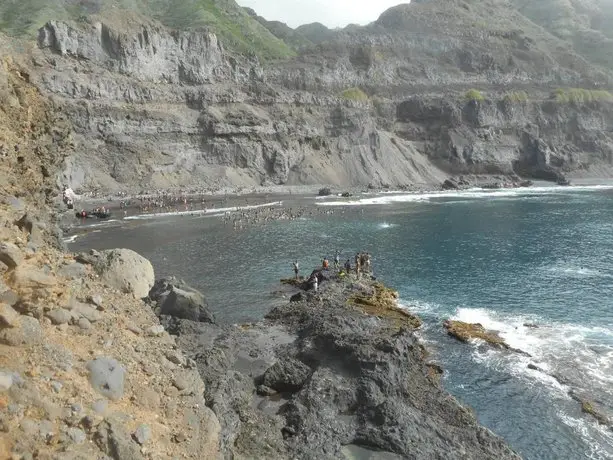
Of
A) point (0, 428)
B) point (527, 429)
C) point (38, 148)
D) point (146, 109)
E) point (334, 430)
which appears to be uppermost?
point (146, 109)

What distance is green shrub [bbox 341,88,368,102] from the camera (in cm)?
18438

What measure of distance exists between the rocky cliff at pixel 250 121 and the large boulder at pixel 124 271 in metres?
101

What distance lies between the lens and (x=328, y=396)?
69.2 ft

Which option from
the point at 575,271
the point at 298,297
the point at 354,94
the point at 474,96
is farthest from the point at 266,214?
the point at 474,96

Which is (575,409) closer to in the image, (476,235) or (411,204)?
(476,235)

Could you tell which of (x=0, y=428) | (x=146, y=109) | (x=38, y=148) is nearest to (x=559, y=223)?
(x=38, y=148)

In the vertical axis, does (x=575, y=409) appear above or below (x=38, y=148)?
below

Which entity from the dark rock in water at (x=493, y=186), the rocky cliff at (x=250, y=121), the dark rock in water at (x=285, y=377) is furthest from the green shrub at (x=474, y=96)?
the dark rock in water at (x=285, y=377)

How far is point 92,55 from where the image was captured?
131000 millimetres

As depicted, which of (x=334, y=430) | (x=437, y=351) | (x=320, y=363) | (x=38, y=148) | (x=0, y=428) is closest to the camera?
(x=0, y=428)

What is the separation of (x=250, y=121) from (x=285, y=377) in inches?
5176

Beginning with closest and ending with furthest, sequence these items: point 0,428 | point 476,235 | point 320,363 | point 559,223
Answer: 1. point 0,428
2. point 320,363
3. point 476,235
4. point 559,223

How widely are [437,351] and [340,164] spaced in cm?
12832

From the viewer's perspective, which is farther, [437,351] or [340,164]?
[340,164]
